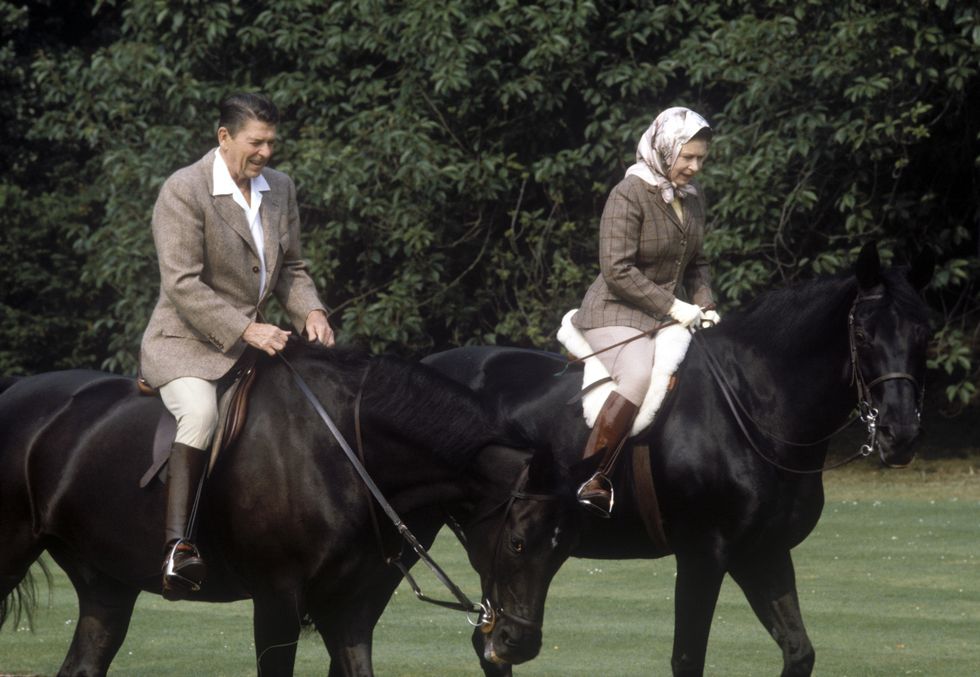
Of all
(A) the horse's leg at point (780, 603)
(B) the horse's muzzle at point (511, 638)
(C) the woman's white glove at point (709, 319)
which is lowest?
(A) the horse's leg at point (780, 603)

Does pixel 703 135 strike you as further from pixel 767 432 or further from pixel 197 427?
pixel 197 427

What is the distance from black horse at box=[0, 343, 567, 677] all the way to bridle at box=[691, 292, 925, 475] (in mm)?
1610

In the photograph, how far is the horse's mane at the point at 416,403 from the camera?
5.95m

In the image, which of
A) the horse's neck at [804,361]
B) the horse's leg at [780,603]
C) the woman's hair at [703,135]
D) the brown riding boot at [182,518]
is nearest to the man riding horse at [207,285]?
the brown riding boot at [182,518]

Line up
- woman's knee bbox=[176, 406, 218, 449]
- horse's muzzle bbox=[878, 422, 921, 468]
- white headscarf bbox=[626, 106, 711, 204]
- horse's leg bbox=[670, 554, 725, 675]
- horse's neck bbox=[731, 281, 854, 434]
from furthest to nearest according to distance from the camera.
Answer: white headscarf bbox=[626, 106, 711, 204] < horse's neck bbox=[731, 281, 854, 434] < horse's leg bbox=[670, 554, 725, 675] < horse's muzzle bbox=[878, 422, 921, 468] < woman's knee bbox=[176, 406, 218, 449]

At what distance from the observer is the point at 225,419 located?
6.14 metres

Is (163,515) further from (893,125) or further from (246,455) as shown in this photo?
(893,125)

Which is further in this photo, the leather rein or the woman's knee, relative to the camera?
the woman's knee

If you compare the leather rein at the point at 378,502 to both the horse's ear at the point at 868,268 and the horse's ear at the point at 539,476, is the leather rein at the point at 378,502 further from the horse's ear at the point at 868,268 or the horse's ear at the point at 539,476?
the horse's ear at the point at 868,268

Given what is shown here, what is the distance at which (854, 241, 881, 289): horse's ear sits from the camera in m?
6.79

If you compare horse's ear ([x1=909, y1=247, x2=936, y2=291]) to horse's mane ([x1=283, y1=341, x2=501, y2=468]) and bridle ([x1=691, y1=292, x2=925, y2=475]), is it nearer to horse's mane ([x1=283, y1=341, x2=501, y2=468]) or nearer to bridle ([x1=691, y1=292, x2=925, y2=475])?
bridle ([x1=691, y1=292, x2=925, y2=475])

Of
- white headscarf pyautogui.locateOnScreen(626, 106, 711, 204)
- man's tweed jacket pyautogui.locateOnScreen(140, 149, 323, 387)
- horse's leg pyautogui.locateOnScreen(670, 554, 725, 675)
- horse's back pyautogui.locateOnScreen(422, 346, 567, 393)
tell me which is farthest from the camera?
horse's back pyautogui.locateOnScreen(422, 346, 567, 393)

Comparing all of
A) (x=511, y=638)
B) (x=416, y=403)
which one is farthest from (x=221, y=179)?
(x=511, y=638)

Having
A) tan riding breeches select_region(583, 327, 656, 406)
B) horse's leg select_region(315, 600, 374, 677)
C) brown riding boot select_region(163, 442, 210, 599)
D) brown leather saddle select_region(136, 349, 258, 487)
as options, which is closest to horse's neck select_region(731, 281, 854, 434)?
tan riding breeches select_region(583, 327, 656, 406)
